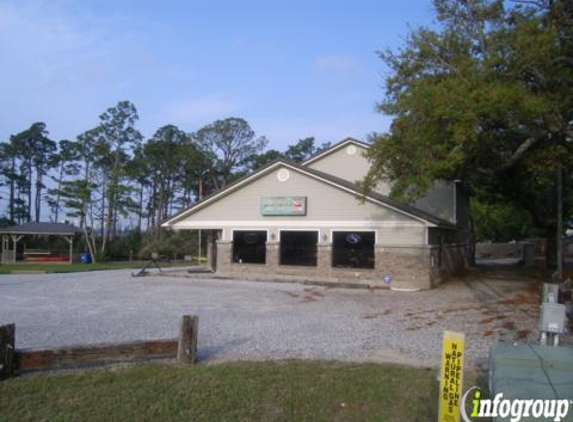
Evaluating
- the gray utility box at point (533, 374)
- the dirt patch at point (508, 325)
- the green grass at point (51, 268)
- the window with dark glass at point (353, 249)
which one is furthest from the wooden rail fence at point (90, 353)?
the green grass at point (51, 268)

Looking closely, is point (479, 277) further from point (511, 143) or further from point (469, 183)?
point (511, 143)

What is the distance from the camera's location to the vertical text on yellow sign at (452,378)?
4.22 meters

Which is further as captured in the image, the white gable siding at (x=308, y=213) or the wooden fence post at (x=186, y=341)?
the white gable siding at (x=308, y=213)

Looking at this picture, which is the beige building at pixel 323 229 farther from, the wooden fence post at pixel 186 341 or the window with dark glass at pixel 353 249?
the wooden fence post at pixel 186 341

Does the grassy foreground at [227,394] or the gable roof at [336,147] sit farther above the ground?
the gable roof at [336,147]

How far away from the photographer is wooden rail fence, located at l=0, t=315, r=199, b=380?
259 inches

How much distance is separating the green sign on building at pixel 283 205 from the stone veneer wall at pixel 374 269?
147 centimetres

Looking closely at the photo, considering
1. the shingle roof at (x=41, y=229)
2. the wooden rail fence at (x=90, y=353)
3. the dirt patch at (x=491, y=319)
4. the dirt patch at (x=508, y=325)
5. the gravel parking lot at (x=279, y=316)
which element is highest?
the shingle roof at (x=41, y=229)

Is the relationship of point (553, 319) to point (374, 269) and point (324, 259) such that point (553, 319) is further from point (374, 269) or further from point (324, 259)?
point (324, 259)

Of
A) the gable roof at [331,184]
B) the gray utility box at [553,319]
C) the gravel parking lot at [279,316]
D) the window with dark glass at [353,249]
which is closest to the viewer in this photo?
the gray utility box at [553,319]

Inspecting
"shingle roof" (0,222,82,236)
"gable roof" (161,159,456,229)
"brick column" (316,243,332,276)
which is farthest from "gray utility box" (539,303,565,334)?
"shingle roof" (0,222,82,236)

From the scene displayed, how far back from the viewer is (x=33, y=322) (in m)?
11.4

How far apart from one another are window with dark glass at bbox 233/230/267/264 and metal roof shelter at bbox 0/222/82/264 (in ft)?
65.8

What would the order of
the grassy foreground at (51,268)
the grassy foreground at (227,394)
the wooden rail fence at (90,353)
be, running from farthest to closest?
the grassy foreground at (51,268) → the wooden rail fence at (90,353) → the grassy foreground at (227,394)
